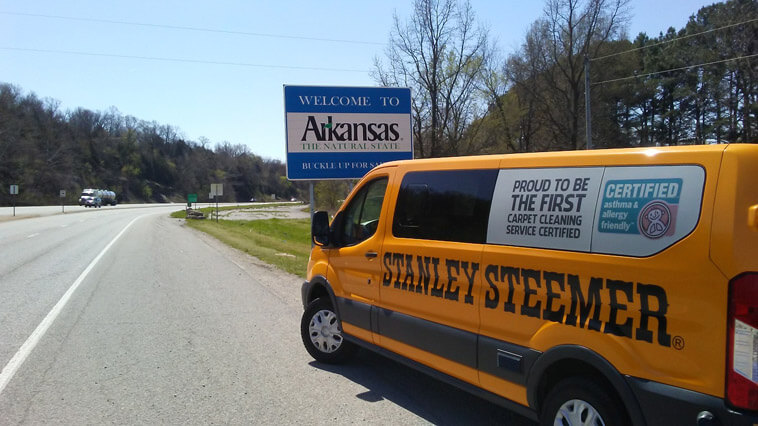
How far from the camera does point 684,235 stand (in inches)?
104

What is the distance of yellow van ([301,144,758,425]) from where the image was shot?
251 centimetres

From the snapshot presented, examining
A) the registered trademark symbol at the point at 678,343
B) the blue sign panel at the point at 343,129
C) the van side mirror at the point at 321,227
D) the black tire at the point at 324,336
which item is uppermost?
the blue sign panel at the point at 343,129

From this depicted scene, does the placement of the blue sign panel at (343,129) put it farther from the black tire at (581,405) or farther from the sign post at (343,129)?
the black tire at (581,405)

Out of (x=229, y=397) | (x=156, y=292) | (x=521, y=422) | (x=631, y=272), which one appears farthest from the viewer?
(x=156, y=292)

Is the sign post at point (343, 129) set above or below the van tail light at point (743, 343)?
above

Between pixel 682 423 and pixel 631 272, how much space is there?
0.75 meters

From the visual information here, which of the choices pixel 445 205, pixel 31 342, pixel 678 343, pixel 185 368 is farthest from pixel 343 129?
pixel 678 343

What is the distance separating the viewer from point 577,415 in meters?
3.11

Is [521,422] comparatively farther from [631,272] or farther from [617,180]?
[617,180]

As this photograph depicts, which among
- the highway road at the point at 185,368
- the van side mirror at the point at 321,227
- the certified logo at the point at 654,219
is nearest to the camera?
the certified logo at the point at 654,219

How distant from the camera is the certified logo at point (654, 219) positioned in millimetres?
2748

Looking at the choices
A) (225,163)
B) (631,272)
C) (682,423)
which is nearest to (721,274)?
(631,272)

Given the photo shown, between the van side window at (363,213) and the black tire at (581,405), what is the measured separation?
2430mm

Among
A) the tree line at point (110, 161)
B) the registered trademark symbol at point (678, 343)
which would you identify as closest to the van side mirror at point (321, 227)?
the registered trademark symbol at point (678, 343)
